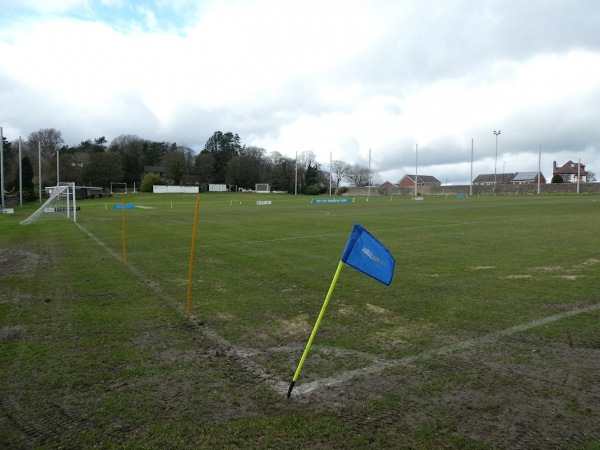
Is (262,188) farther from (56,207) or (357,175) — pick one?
(56,207)

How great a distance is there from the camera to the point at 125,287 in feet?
31.2

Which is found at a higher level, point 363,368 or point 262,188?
point 262,188

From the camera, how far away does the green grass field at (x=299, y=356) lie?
3.80 metres

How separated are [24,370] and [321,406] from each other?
11.6ft

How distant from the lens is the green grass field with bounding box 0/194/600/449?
3.80 m

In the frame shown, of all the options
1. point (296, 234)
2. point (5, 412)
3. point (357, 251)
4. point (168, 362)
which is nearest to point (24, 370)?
point (5, 412)

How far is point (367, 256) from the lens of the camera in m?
4.62

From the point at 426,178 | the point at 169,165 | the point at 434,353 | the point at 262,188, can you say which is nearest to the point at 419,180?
the point at 426,178

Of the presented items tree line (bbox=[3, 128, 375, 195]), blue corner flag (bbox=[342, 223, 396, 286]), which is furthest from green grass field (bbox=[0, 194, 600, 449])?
tree line (bbox=[3, 128, 375, 195])

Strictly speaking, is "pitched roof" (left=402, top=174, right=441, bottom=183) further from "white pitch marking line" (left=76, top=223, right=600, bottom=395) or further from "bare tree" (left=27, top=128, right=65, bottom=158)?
"white pitch marking line" (left=76, top=223, right=600, bottom=395)

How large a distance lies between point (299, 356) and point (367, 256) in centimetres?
174

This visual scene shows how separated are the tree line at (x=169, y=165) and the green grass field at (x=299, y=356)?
87055 mm

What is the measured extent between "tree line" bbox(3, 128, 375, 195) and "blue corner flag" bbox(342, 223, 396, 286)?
301ft

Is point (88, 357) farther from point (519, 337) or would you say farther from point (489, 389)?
point (519, 337)
